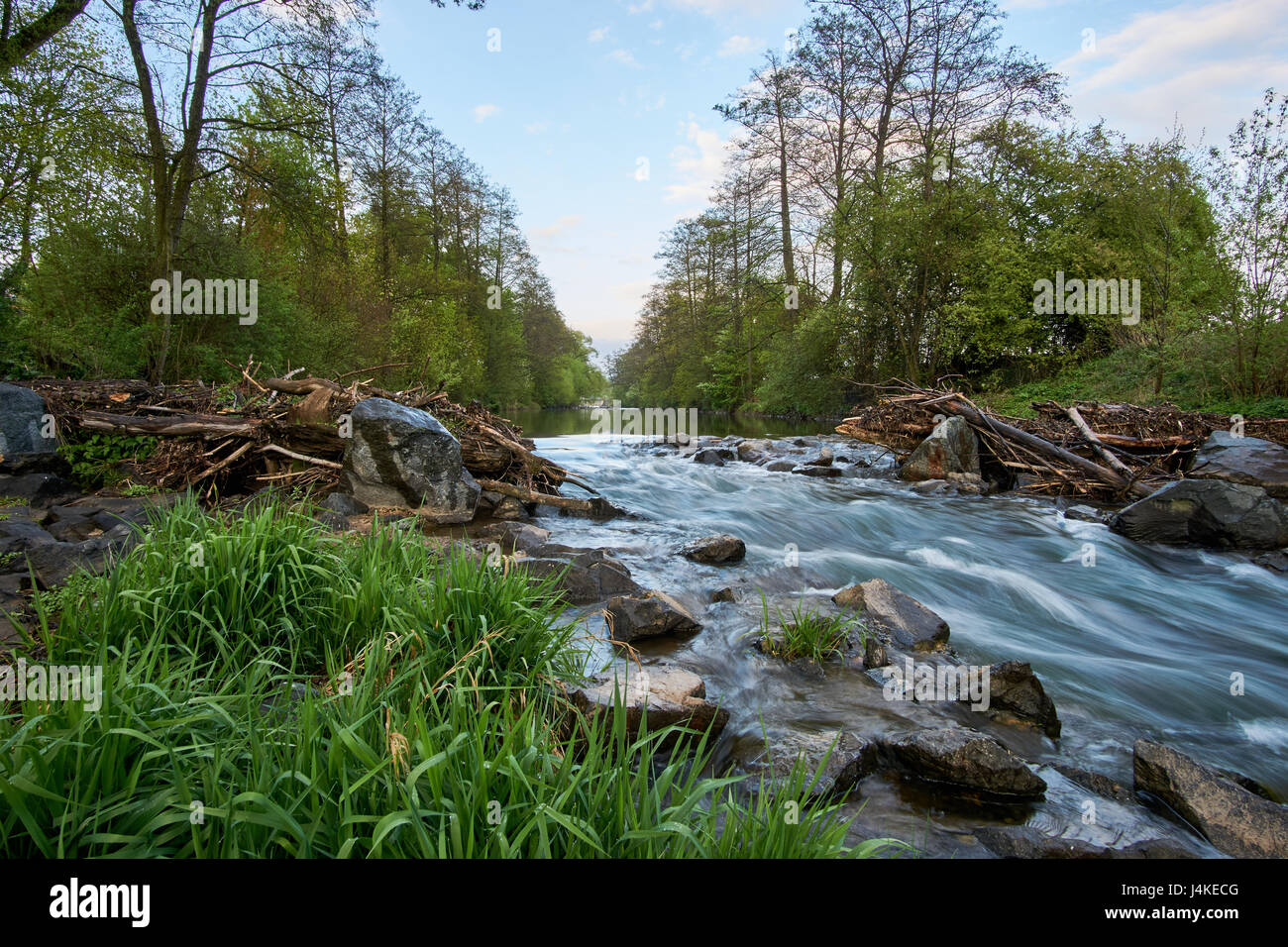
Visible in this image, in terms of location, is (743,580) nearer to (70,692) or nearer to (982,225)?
(70,692)

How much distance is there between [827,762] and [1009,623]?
4103mm

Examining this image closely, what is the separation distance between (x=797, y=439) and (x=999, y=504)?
9923mm

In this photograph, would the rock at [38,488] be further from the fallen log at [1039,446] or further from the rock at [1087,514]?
the fallen log at [1039,446]

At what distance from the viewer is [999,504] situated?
10719mm

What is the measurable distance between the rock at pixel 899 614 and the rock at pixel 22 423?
30.6 ft

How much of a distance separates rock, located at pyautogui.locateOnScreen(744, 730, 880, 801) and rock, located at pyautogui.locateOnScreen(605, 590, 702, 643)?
1436mm

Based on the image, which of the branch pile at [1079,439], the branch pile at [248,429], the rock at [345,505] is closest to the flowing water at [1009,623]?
the branch pile at [1079,439]

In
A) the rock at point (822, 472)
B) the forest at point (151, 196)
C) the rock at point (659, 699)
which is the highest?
the forest at point (151, 196)

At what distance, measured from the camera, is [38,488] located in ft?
21.1

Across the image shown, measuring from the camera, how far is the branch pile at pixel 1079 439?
10.4 m

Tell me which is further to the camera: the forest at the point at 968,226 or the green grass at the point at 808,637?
the forest at the point at 968,226

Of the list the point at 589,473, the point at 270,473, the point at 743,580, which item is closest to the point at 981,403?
the point at 589,473

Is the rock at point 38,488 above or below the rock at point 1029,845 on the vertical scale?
above

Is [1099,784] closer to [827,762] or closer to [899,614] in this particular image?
[827,762]
